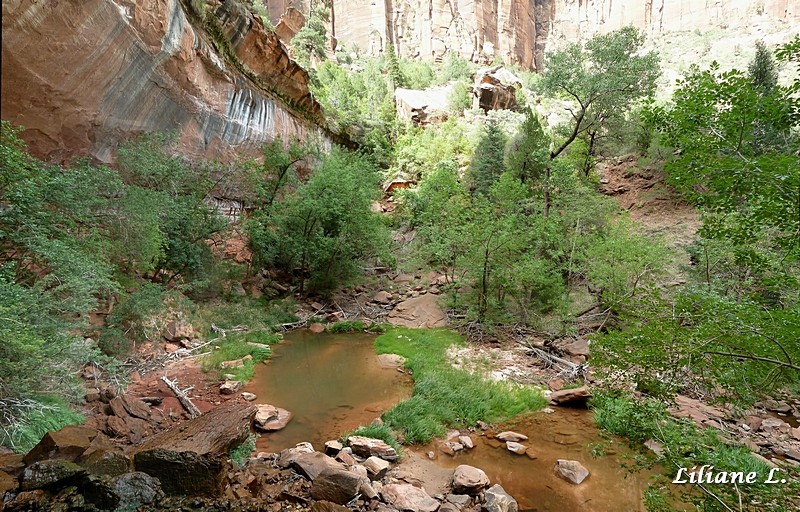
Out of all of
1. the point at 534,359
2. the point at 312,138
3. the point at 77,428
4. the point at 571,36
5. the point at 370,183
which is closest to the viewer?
the point at 77,428

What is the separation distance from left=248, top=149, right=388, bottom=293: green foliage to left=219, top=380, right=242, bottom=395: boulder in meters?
8.11

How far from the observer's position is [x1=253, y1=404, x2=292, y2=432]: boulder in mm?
7605

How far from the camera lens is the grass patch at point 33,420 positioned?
5.39 meters

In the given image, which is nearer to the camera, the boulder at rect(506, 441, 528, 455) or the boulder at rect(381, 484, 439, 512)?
the boulder at rect(381, 484, 439, 512)

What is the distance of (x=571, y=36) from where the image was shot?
70875 millimetres

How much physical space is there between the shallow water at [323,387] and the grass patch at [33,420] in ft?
9.62

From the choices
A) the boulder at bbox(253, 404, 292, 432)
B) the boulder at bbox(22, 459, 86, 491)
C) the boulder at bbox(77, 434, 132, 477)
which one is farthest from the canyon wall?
the boulder at bbox(22, 459, 86, 491)

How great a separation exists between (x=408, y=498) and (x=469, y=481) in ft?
3.30

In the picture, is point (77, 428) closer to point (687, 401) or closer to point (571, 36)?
point (687, 401)

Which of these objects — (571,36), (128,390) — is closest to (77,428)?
(128,390)

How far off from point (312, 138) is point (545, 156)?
13.5 meters

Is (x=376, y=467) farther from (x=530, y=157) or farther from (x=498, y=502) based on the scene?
(x=530, y=157)

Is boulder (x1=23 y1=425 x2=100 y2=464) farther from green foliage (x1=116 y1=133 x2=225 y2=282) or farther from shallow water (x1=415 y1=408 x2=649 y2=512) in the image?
green foliage (x1=116 y1=133 x2=225 y2=282)

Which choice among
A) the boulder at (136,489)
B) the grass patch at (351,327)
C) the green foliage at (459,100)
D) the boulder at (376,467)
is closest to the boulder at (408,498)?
the boulder at (376,467)
